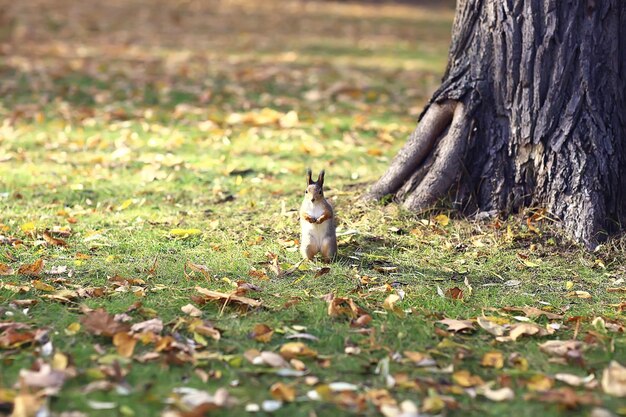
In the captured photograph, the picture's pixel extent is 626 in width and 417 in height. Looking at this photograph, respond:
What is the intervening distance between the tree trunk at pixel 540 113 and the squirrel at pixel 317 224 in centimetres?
99

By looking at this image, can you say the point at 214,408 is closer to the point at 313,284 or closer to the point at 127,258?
the point at 313,284

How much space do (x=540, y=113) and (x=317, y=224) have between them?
65.7 inches

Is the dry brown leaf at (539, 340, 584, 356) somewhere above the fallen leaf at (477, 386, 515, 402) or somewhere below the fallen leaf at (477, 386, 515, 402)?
above

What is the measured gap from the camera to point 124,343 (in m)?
3.93

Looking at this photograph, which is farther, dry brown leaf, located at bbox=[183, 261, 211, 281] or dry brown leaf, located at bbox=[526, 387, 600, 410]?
dry brown leaf, located at bbox=[183, 261, 211, 281]

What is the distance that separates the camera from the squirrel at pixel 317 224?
16.9ft

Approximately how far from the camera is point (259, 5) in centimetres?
2069

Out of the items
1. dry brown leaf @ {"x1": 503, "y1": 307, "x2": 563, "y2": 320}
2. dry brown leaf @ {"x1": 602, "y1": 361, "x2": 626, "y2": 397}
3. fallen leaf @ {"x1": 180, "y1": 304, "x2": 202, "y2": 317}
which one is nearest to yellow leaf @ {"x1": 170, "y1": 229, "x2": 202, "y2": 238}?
fallen leaf @ {"x1": 180, "y1": 304, "x2": 202, "y2": 317}

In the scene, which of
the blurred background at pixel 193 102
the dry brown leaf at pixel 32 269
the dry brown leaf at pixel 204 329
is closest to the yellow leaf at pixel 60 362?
the dry brown leaf at pixel 204 329

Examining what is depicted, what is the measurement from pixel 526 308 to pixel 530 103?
5.24ft

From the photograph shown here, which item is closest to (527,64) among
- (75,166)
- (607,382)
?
(607,382)

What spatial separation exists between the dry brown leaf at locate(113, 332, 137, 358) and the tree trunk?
2.57m

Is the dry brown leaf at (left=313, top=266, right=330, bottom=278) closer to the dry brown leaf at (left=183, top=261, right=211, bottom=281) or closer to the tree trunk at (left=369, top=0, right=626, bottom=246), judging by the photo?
the dry brown leaf at (left=183, top=261, right=211, bottom=281)

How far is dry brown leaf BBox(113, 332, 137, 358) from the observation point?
12.7ft
